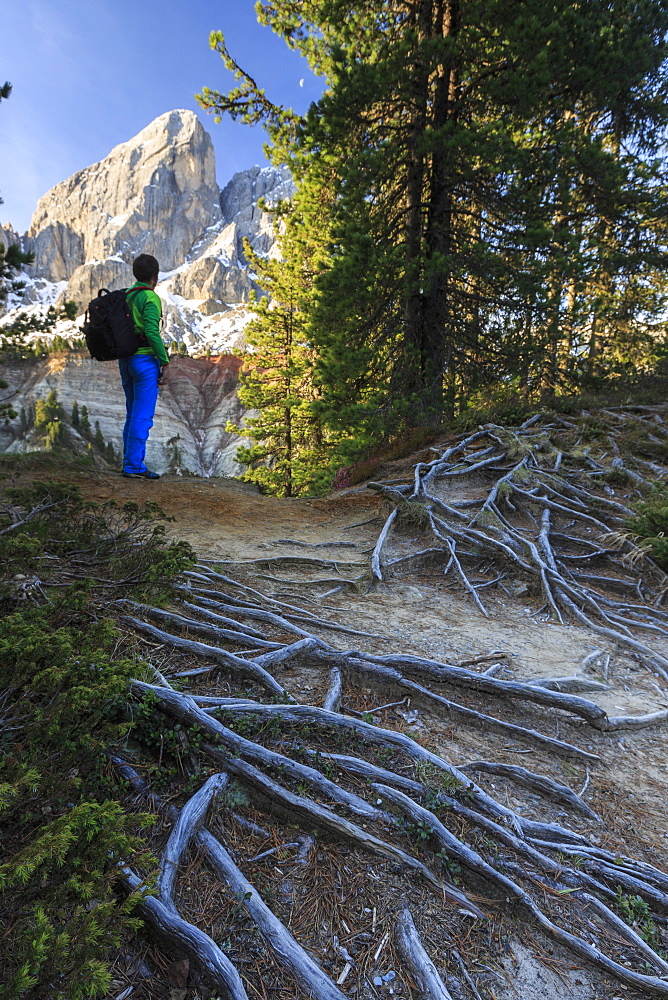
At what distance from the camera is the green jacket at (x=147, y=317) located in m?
5.80

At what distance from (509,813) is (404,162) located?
34.2ft

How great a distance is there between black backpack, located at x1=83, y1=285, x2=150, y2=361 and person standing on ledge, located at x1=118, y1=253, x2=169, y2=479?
7 cm

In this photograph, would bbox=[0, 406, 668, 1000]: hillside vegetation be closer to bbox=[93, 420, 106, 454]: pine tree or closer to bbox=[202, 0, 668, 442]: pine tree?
bbox=[202, 0, 668, 442]: pine tree

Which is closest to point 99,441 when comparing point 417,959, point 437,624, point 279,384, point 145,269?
point 279,384

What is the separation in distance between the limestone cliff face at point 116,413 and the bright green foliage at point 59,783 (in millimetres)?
66454

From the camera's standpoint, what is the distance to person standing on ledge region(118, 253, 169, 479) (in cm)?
583

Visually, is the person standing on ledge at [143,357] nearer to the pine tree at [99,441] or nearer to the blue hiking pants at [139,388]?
the blue hiking pants at [139,388]

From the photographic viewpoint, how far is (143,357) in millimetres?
6020

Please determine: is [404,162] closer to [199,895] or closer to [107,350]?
[107,350]

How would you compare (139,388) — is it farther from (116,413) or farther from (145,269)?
(116,413)

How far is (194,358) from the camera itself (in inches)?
3816

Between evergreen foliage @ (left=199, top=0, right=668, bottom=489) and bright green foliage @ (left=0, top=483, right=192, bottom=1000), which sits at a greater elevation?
evergreen foliage @ (left=199, top=0, right=668, bottom=489)

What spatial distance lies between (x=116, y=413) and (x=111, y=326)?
7605 centimetres

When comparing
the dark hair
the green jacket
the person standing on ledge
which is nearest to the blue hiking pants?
the person standing on ledge
